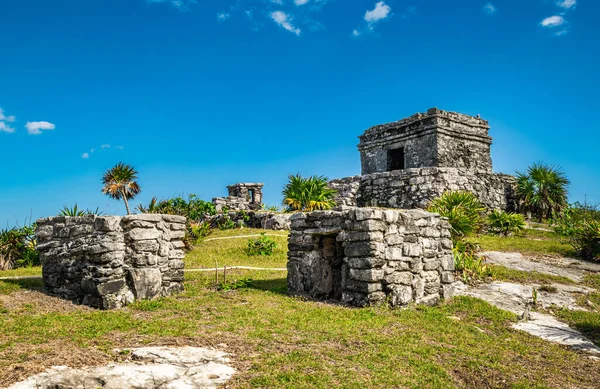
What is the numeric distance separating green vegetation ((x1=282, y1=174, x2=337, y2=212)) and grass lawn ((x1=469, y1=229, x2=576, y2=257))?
5.86 m

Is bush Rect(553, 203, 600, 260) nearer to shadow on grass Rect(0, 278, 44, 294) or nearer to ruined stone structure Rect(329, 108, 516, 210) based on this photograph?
ruined stone structure Rect(329, 108, 516, 210)

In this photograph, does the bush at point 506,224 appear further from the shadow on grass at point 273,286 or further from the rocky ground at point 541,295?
the shadow on grass at point 273,286

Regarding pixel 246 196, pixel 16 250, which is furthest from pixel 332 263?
pixel 246 196

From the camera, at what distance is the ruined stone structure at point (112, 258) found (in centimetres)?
738

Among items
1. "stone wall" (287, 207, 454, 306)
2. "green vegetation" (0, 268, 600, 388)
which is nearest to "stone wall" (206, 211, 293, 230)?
"stone wall" (287, 207, 454, 306)

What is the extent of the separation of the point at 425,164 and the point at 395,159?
7.37 feet

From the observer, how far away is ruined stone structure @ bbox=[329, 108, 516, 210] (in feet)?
55.3

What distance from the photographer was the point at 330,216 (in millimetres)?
8070

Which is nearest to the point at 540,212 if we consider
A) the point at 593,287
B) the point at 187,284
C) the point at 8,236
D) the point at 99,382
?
the point at 593,287

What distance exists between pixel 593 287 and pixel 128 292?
10204 mm

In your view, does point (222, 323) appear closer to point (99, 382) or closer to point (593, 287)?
point (99, 382)

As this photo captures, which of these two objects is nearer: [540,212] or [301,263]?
[301,263]

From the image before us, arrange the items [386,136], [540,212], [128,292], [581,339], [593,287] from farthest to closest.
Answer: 1. [386,136]
2. [540,212]
3. [593,287]
4. [128,292]
5. [581,339]

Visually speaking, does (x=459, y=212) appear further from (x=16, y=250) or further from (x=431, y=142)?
(x=16, y=250)
